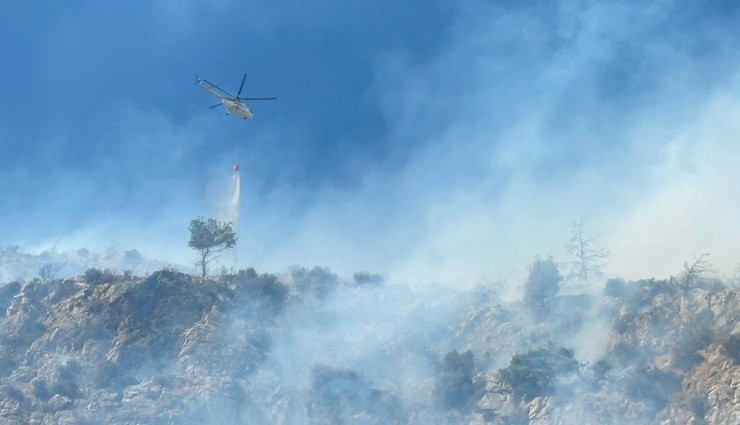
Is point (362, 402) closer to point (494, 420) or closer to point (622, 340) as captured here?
point (494, 420)

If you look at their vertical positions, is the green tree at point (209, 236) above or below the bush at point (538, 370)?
above

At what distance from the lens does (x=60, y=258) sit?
546 feet

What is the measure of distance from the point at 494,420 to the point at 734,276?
175 feet

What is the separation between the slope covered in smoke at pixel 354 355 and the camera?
6519 centimetres

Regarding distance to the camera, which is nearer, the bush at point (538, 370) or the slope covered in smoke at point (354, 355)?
the slope covered in smoke at point (354, 355)

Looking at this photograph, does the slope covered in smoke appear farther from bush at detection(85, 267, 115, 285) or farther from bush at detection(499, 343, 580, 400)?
bush at detection(85, 267, 115, 285)

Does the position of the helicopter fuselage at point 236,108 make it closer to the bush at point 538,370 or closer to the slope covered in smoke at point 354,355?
the slope covered in smoke at point 354,355

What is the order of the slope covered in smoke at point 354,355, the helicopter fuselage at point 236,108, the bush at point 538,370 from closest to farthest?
1. the slope covered in smoke at point 354,355
2. the bush at point 538,370
3. the helicopter fuselage at point 236,108

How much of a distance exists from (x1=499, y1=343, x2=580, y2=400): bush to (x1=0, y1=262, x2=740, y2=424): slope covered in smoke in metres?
0.15

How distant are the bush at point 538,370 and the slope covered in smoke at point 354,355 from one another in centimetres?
15

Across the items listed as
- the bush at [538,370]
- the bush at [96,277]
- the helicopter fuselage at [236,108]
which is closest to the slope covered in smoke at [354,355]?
the bush at [538,370]

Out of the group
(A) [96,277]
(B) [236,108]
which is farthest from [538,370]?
(A) [96,277]

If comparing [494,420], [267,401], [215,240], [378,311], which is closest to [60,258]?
[215,240]

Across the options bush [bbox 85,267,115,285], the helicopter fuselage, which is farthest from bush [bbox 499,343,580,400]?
bush [bbox 85,267,115,285]
